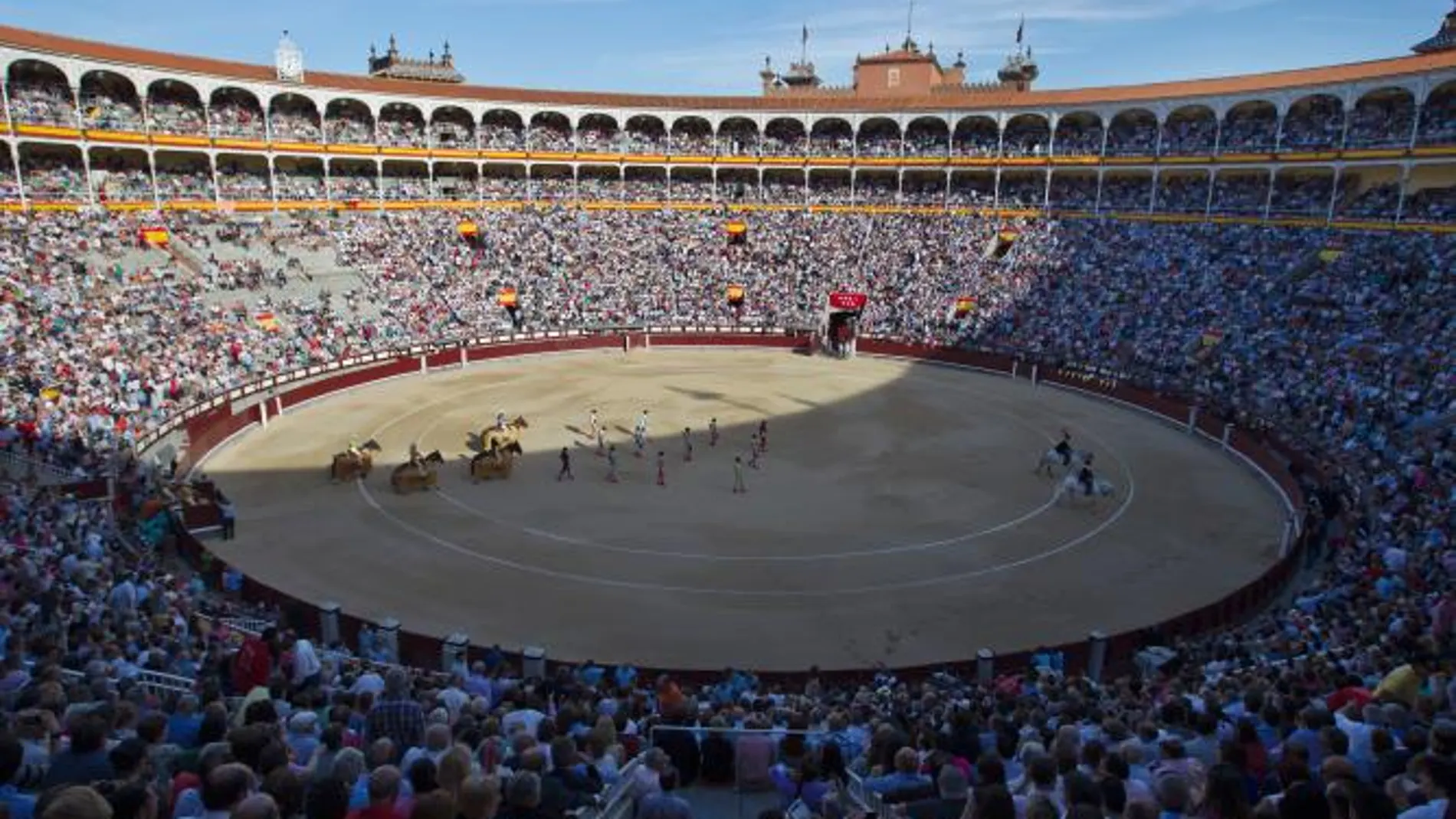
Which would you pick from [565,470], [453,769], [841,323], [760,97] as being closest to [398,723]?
[453,769]

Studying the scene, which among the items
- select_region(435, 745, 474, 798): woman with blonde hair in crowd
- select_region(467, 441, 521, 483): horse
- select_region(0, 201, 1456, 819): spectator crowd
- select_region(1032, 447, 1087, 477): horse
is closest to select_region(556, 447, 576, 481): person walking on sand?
select_region(467, 441, 521, 483): horse

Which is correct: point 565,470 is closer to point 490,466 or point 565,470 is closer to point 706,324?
point 490,466

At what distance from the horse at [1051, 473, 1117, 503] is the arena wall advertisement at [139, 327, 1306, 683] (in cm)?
458

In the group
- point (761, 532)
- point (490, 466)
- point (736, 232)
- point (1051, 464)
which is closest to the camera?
point (761, 532)

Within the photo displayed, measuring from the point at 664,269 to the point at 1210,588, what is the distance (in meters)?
42.9

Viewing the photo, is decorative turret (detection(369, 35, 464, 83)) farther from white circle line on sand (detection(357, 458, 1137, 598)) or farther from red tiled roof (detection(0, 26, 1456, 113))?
white circle line on sand (detection(357, 458, 1137, 598))

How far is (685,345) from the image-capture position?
176ft

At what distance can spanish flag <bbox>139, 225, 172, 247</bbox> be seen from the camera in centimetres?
4509

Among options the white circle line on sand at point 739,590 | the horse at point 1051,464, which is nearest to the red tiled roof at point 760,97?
the horse at point 1051,464

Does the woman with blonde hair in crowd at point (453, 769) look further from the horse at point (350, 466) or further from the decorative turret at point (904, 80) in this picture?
the decorative turret at point (904, 80)

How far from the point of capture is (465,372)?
1786 inches

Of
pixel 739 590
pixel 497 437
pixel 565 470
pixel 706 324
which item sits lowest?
pixel 739 590

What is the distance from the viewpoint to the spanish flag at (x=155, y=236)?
45094mm

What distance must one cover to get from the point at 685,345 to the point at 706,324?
2179 mm
